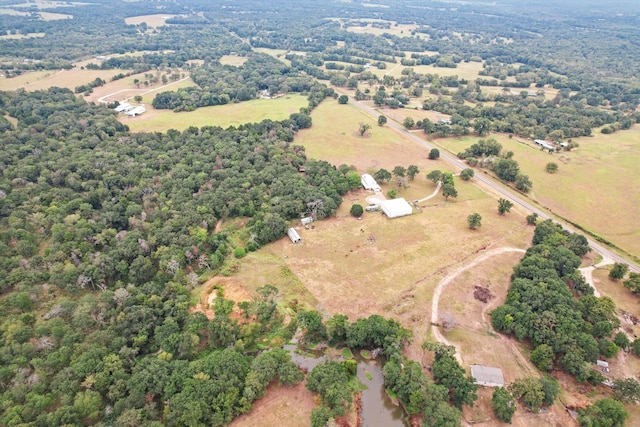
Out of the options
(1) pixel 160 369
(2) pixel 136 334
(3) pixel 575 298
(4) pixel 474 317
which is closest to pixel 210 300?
(2) pixel 136 334

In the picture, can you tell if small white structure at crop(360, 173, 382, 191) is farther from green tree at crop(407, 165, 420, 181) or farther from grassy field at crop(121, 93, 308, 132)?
grassy field at crop(121, 93, 308, 132)

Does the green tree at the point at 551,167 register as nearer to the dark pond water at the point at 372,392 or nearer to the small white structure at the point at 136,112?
the dark pond water at the point at 372,392

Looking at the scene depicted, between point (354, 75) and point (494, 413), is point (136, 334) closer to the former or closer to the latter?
point (494, 413)

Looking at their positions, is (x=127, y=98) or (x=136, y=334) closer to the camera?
(x=136, y=334)

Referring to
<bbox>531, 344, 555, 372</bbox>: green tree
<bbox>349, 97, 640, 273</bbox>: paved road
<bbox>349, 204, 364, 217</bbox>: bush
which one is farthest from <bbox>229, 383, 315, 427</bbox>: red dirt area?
<bbox>349, 97, 640, 273</bbox>: paved road

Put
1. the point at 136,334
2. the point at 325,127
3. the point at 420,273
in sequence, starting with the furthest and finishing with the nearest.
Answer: the point at 325,127, the point at 420,273, the point at 136,334

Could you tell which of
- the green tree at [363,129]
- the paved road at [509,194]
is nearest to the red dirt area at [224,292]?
the paved road at [509,194]
